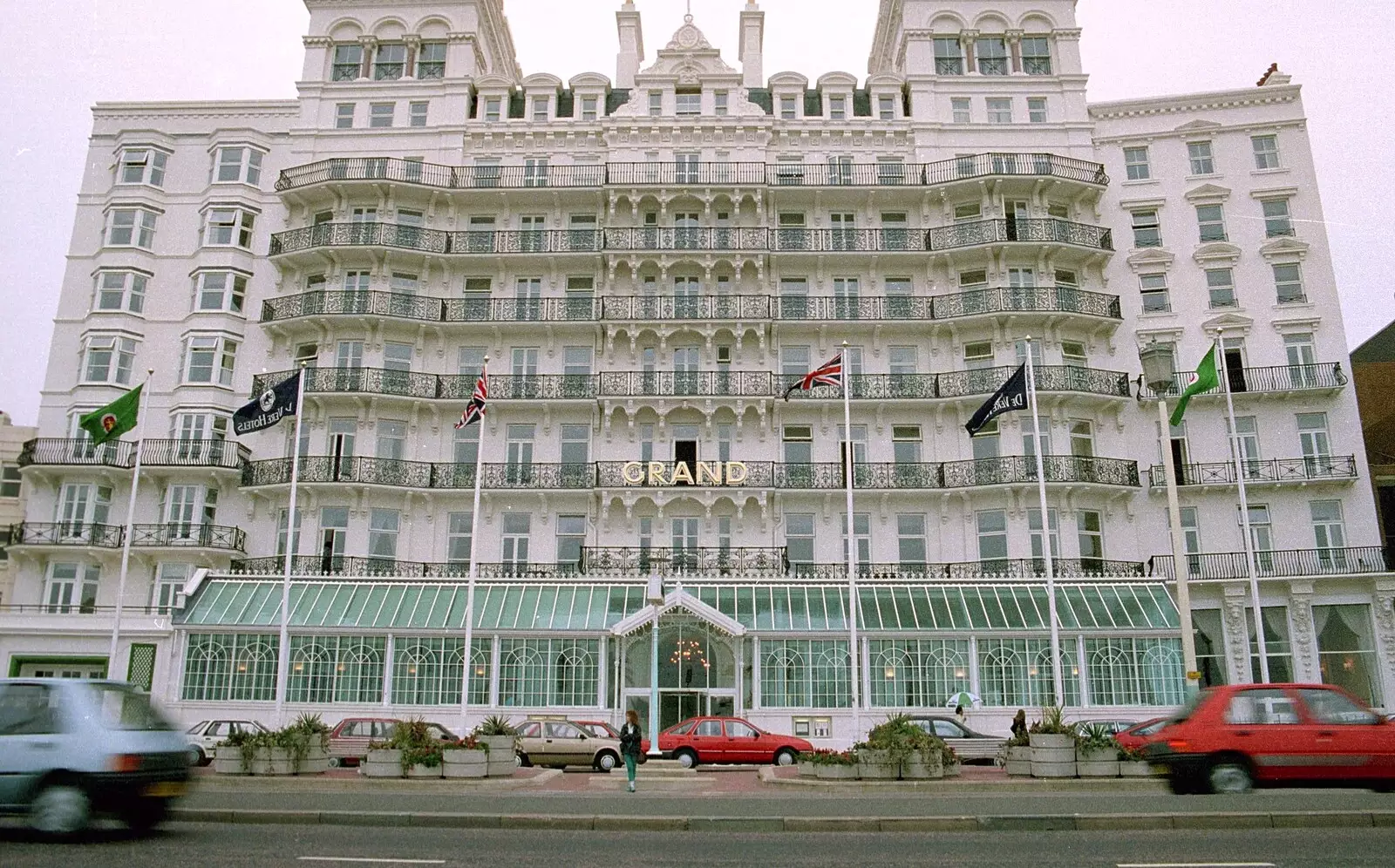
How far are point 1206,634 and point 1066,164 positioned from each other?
1883cm

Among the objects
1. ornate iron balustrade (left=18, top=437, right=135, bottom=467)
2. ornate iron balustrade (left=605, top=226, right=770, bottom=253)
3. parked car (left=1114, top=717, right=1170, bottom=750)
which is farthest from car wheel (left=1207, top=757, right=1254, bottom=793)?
ornate iron balustrade (left=18, top=437, right=135, bottom=467)

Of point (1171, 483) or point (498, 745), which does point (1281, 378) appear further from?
point (498, 745)

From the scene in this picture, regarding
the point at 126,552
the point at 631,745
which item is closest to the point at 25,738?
the point at 631,745

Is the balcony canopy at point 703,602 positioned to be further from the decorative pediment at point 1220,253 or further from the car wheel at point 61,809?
the car wheel at point 61,809

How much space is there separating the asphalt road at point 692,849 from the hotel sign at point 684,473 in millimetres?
25167

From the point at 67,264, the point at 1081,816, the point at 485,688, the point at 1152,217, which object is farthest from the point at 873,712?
the point at 67,264

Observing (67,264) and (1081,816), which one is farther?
(67,264)

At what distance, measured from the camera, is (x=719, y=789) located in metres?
19.3

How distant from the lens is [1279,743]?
15.1m

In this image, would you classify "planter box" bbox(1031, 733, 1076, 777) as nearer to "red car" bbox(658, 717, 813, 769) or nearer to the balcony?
"red car" bbox(658, 717, 813, 769)

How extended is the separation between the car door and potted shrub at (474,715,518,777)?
1021 cm

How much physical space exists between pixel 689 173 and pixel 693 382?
29.1ft

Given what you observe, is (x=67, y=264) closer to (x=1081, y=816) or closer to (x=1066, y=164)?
(x=1066, y=164)

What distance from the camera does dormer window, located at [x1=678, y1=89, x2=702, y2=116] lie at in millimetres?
43938
